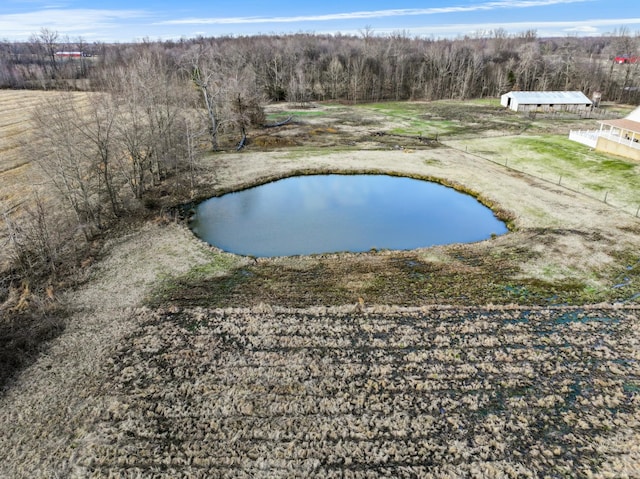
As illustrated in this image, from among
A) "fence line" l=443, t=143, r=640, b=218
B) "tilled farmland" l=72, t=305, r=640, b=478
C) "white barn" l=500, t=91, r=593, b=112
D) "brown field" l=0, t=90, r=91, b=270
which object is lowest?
"tilled farmland" l=72, t=305, r=640, b=478

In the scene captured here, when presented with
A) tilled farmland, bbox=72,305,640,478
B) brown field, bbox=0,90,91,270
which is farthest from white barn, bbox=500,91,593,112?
brown field, bbox=0,90,91,270

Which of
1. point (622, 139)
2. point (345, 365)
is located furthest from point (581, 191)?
point (345, 365)

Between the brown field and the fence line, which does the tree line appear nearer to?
the brown field

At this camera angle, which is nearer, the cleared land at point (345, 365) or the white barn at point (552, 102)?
the cleared land at point (345, 365)

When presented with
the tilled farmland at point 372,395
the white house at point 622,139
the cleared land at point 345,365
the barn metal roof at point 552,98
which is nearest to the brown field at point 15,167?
the cleared land at point 345,365

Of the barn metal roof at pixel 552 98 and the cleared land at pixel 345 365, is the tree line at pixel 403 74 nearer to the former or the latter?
the barn metal roof at pixel 552 98

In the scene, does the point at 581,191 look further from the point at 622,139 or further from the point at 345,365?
the point at 345,365
